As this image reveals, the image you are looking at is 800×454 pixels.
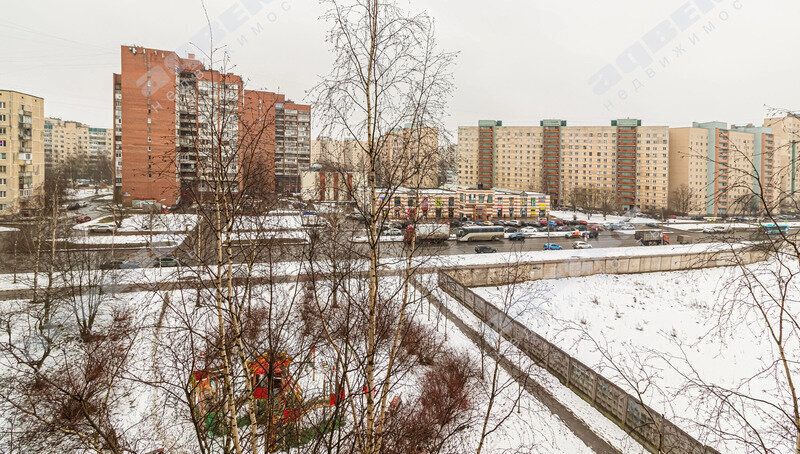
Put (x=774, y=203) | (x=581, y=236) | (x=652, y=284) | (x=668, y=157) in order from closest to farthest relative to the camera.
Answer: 1. (x=774, y=203)
2. (x=652, y=284)
3. (x=581, y=236)
4. (x=668, y=157)

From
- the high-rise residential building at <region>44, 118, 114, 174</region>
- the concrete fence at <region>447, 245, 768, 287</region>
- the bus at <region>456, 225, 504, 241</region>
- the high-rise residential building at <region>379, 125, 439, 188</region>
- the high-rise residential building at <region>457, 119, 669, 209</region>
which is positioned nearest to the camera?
the high-rise residential building at <region>379, 125, 439, 188</region>

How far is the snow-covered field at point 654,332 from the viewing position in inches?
391

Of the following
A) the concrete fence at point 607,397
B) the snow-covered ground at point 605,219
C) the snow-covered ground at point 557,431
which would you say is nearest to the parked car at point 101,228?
the concrete fence at point 607,397

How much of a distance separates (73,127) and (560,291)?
12315 cm

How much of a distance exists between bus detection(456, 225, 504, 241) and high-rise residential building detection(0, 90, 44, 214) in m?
34.7

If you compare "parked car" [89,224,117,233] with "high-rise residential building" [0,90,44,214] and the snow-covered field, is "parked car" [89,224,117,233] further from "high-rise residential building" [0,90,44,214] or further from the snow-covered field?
the snow-covered field

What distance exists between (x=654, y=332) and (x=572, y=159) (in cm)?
5555

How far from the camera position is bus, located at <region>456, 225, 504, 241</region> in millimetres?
30812

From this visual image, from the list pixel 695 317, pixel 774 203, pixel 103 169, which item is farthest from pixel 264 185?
pixel 103 169

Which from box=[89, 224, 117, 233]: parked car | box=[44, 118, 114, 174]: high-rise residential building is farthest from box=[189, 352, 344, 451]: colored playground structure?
box=[44, 118, 114, 174]: high-rise residential building

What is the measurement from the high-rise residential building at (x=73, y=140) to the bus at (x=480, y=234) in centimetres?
8098

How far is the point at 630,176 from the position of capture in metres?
60.5

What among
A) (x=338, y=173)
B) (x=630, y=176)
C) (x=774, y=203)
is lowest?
(x=774, y=203)

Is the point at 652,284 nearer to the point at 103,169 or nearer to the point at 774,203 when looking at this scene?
the point at 774,203
